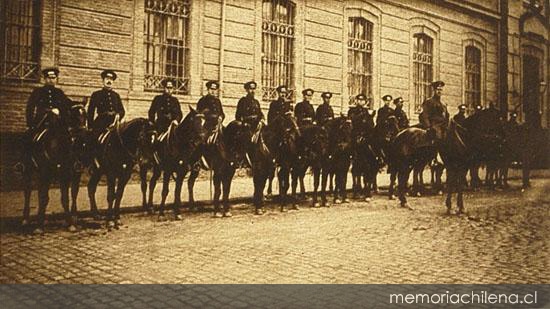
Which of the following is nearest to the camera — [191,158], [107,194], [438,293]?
[438,293]

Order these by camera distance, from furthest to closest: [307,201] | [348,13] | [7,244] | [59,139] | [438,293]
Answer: [307,201] → [348,13] → [59,139] → [7,244] → [438,293]

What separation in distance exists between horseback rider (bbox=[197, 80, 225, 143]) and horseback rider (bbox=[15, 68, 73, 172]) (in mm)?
1935

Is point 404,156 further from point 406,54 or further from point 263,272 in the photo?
point 263,272

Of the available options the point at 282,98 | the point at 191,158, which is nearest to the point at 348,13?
the point at 282,98

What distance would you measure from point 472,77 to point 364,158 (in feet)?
7.53

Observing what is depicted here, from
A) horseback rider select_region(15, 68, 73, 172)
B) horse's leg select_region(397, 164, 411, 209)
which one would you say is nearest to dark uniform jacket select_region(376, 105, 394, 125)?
horse's leg select_region(397, 164, 411, 209)

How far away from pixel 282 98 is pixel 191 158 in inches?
65.7

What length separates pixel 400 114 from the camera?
7332 millimetres

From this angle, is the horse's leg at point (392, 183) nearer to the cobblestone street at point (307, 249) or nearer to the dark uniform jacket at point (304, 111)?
the cobblestone street at point (307, 249)

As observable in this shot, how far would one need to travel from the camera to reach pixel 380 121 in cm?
782

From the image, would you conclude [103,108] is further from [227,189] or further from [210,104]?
[227,189]

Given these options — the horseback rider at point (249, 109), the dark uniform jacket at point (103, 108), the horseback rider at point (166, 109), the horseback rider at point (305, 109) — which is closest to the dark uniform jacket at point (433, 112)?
the horseback rider at point (305, 109)

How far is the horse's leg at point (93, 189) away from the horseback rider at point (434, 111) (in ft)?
15.1

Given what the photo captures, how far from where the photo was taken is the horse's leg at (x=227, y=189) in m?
7.29
